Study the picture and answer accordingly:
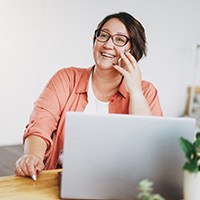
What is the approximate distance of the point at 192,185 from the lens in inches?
37.7

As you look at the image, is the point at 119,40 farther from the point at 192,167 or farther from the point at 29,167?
the point at 192,167

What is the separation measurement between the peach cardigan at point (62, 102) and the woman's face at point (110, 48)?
0.11 metres

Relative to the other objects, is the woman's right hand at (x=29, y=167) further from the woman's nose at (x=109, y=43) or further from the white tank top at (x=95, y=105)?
the woman's nose at (x=109, y=43)

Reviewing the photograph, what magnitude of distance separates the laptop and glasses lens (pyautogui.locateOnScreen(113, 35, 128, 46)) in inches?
28.7

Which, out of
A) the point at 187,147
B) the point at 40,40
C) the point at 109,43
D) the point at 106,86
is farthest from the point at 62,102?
the point at 40,40

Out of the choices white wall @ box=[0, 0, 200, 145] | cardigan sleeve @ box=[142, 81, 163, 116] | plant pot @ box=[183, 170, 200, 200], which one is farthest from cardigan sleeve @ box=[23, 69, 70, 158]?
white wall @ box=[0, 0, 200, 145]

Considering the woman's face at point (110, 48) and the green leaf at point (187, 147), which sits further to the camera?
the woman's face at point (110, 48)

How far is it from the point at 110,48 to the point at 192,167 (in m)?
0.82

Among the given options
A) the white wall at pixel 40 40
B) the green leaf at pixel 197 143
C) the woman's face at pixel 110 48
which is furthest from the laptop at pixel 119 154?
the white wall at pixel 40 40

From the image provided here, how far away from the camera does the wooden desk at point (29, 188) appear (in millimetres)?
1073

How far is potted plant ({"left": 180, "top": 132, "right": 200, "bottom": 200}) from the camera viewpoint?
939 mm

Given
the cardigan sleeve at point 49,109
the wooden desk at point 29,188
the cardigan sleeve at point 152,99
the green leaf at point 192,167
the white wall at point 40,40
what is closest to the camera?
the green leaf at point 192,167

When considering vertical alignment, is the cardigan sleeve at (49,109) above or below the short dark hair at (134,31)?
below

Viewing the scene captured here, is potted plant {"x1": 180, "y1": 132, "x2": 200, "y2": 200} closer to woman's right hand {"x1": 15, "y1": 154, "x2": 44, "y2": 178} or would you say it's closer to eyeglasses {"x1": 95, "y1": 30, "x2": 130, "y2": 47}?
woman's right hand {"x1": 15, "y1": 154, "x2": 44, "y2": 178}
